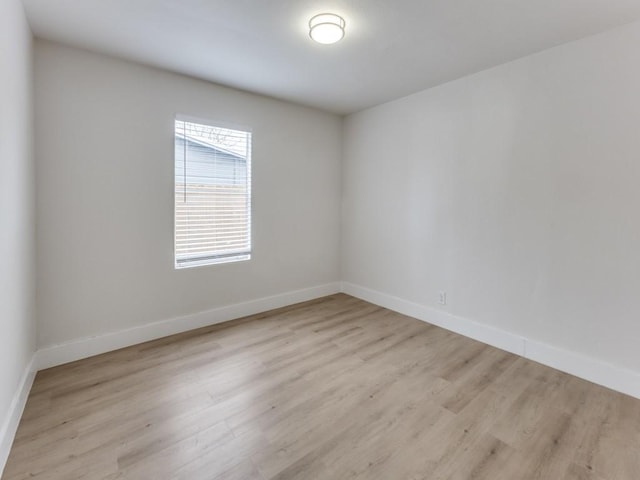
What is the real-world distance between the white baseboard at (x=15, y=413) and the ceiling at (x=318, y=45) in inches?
96.1

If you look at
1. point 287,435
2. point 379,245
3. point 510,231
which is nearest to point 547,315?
point 510,231

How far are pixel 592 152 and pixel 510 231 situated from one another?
31.7 inches

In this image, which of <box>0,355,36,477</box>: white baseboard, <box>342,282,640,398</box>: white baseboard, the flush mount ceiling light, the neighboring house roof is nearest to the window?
the neighboring house roof

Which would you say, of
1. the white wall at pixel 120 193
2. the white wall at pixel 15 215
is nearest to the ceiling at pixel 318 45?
the white wall at pixel 120 193

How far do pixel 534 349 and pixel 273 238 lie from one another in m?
2.86

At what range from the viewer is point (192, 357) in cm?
262

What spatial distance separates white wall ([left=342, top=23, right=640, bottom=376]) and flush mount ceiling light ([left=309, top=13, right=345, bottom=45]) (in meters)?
1.57

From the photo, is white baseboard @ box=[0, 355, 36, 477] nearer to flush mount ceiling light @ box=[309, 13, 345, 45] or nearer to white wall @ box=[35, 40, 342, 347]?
white wall @ box=[35, 40, 342, 347]

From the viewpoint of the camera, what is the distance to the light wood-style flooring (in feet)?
5.05

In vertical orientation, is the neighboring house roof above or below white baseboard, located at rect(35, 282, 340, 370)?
above

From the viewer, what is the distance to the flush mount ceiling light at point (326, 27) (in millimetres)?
2031

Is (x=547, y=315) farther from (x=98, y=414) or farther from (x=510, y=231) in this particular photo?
(x=98, y=414)

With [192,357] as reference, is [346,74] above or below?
above

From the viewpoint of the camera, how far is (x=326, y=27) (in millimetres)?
2066
